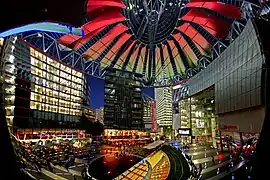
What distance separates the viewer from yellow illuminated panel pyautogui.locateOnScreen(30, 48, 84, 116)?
40.1ft

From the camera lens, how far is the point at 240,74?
7.18m

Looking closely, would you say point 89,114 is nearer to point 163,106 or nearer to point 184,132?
point 163,106

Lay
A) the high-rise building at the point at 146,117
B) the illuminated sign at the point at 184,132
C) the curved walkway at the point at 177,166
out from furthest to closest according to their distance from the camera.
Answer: the high-rise building at the point at 146,117 → the illuminated sign at the point at 184,132 → the curved walkway at the point at 177,166

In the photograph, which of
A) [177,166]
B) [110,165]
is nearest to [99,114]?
[110,165]

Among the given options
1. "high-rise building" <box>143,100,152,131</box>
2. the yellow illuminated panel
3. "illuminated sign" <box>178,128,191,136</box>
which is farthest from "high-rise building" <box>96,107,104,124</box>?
"illuminated sign" <box>178,128,191,136</box>

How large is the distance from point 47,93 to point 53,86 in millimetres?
700

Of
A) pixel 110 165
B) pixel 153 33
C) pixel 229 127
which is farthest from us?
pixel 153 33

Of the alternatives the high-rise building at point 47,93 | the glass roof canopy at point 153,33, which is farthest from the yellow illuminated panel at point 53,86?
the glass roof canopy at point 153,33

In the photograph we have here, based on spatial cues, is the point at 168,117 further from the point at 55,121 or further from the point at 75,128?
the point at 55,121

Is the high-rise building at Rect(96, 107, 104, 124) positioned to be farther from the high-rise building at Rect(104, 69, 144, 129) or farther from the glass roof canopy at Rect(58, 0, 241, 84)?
the glass roof canopy at Rect(58, 0, 241, 84)

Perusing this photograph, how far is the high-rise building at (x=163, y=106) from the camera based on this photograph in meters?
17.0

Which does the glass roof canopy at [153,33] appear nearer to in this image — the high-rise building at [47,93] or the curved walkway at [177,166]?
the high-rise building at [47,93]

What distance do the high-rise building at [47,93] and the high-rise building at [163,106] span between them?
227 inches

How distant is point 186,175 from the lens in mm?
7121
